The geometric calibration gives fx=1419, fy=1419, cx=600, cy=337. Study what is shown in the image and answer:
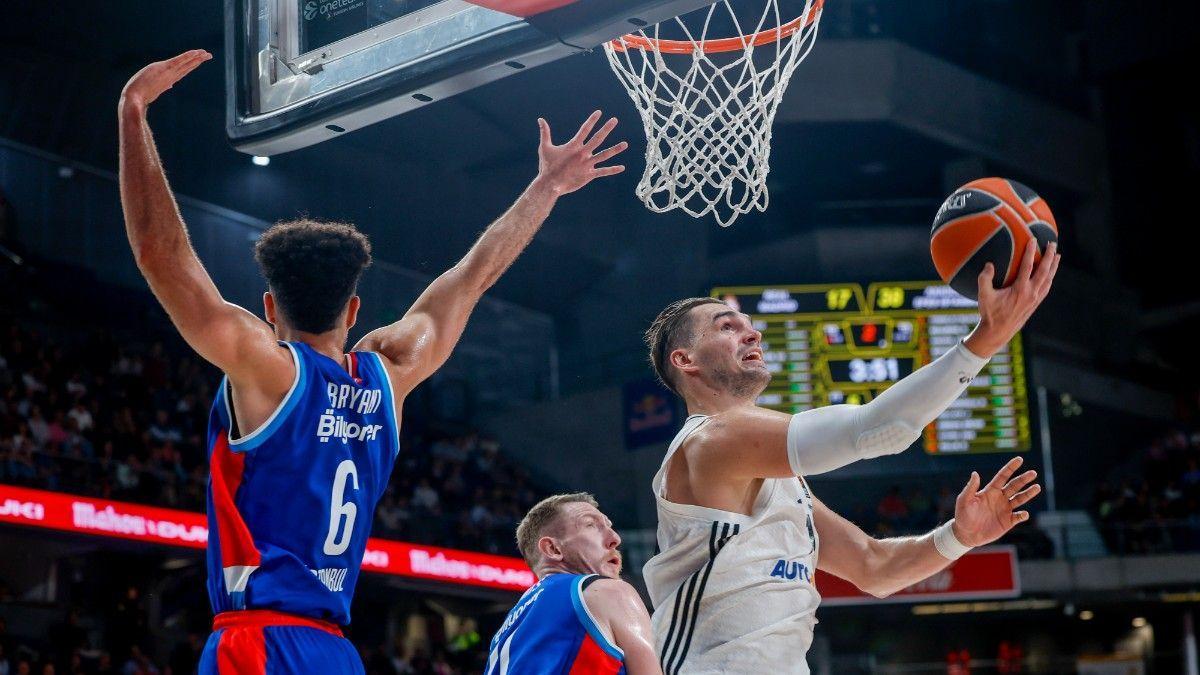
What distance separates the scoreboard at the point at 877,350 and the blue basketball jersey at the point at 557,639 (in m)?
12.6

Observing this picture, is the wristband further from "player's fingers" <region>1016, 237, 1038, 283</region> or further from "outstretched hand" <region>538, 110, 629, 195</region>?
"outstretched hand" <region>538, 110, 629, 195</region>

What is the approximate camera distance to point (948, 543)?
4.09 meters

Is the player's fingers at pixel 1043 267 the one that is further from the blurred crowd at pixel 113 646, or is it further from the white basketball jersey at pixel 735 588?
the blurred crowd at pixel 113 646

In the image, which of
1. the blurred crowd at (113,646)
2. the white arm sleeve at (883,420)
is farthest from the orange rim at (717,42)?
the blurred crowd at (113,646)

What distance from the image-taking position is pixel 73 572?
14.2 m

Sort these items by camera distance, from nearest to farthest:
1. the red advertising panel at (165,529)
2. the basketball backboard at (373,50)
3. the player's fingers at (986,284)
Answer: the player's fingers at (986,284) < the basketball backboard at (373,50) < the red advertising panel at (165,529)

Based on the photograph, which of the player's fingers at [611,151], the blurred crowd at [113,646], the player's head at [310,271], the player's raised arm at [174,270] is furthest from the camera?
the blurred crowd at [113,646]

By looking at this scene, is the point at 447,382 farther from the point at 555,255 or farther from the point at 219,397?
the point at 219,397

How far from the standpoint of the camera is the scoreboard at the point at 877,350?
1620 centimetres

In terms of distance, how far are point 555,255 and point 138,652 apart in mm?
10326

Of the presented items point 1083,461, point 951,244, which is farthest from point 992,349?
point 1083,461

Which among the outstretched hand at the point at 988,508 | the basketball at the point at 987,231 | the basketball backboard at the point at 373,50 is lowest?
the outstretched hand at the point at 988,508

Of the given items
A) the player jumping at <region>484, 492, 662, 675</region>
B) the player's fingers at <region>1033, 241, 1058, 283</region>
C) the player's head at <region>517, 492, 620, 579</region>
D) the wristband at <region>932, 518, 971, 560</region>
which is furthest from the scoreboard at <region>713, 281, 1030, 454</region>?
the player's fingers at <region>1033, 241, 1058, 283</region>

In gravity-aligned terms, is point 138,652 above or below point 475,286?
below
